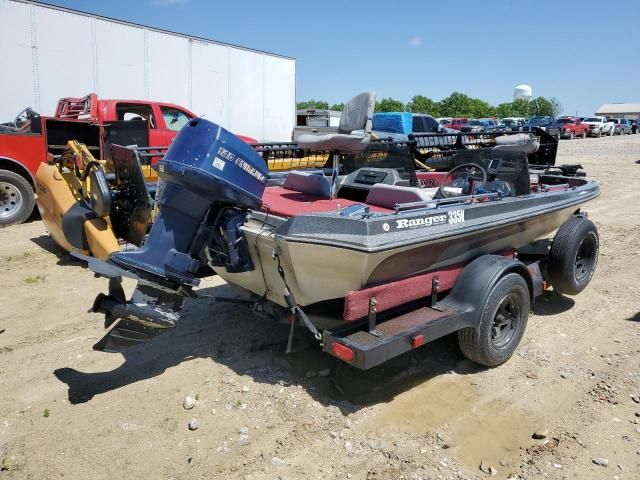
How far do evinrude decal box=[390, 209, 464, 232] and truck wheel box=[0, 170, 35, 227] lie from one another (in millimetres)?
6920

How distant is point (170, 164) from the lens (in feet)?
10.4

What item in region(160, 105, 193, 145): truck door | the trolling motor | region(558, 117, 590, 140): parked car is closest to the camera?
the trolling motor

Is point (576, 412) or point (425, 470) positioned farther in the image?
point (576, 412)

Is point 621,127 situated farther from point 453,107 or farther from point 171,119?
point 171,119

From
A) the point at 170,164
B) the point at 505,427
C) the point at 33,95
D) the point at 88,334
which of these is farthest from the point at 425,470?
the point at 33,95

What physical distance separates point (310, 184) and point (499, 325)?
5.90ft

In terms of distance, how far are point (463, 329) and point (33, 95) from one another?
9873mm

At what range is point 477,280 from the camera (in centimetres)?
350

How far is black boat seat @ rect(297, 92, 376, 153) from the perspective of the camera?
12.8 feet

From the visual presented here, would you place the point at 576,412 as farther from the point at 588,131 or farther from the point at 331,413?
the point at 588,131

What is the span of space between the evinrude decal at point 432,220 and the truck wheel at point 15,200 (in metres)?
6.92

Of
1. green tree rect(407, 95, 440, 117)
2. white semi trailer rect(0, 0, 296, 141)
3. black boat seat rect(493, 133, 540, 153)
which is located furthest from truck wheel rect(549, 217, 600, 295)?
green tree rect(407, 95, 440, 117)

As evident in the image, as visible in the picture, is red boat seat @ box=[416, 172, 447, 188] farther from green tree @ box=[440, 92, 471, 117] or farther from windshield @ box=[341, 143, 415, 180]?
green tree @ box=[440, 92, 471, 117]

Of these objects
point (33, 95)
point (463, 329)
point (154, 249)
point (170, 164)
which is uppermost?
point (33, 95)
